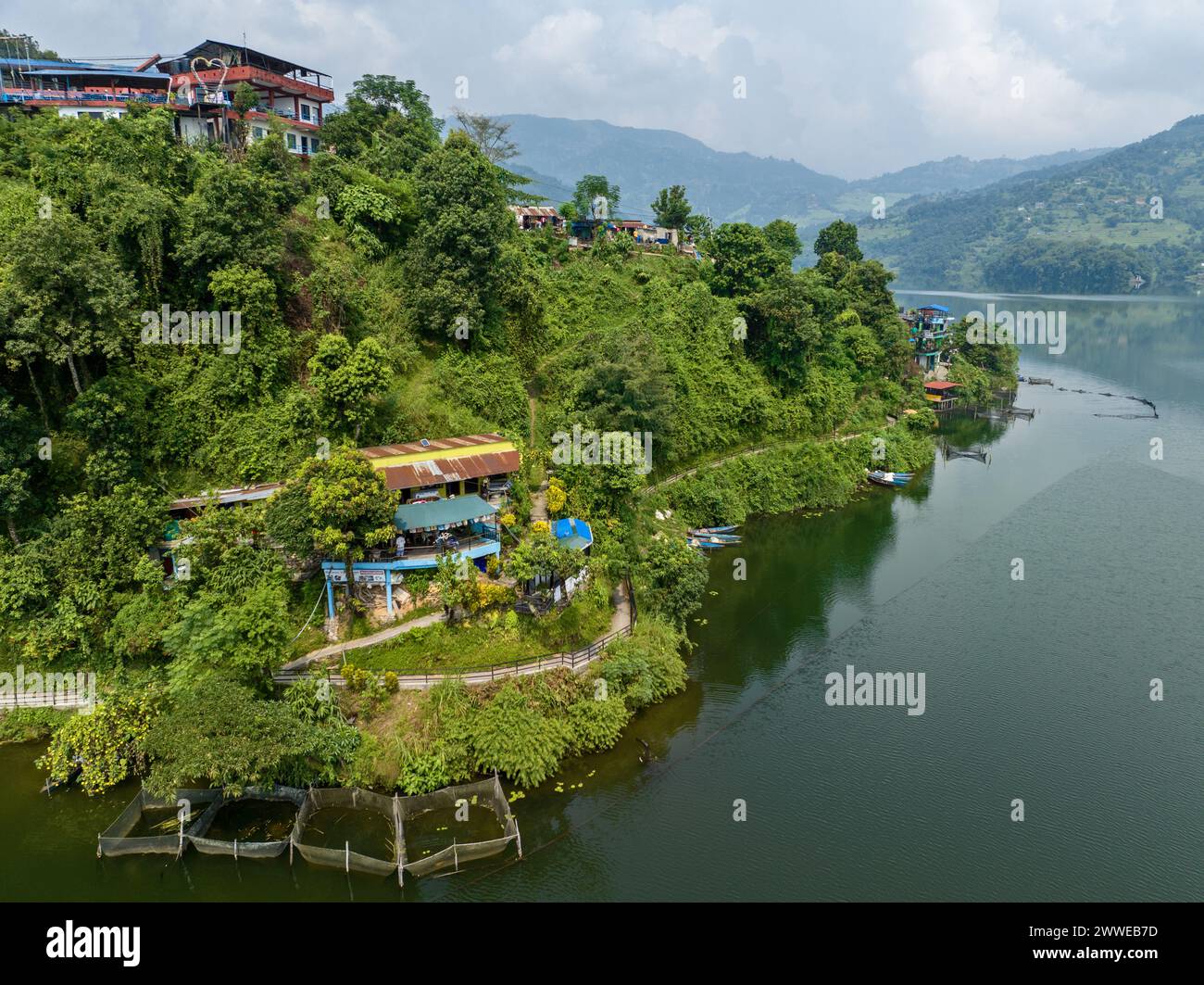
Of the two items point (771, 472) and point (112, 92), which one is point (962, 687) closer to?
point (771, 472)

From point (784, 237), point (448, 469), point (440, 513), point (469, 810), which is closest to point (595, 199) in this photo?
point (784, 237)

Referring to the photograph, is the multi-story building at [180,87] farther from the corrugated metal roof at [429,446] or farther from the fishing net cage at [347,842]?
the fishing net cage at [347,842]

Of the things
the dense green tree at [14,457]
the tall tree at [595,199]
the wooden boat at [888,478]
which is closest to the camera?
the dense green tree at [14,457]

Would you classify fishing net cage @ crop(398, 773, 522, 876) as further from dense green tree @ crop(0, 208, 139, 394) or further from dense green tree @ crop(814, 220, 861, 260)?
dense green tree @ crop(814, 220, 861, 260)

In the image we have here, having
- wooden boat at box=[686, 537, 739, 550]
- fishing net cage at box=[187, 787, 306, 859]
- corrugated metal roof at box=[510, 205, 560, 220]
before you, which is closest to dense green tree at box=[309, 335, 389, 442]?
fishing net cage at box=[187, 787, 306, 859]

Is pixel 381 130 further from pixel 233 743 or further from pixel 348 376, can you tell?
pixel 233 743

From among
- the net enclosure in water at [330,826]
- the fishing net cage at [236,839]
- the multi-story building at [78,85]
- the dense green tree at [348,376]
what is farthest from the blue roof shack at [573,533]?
the multi-story building at [78,85]
